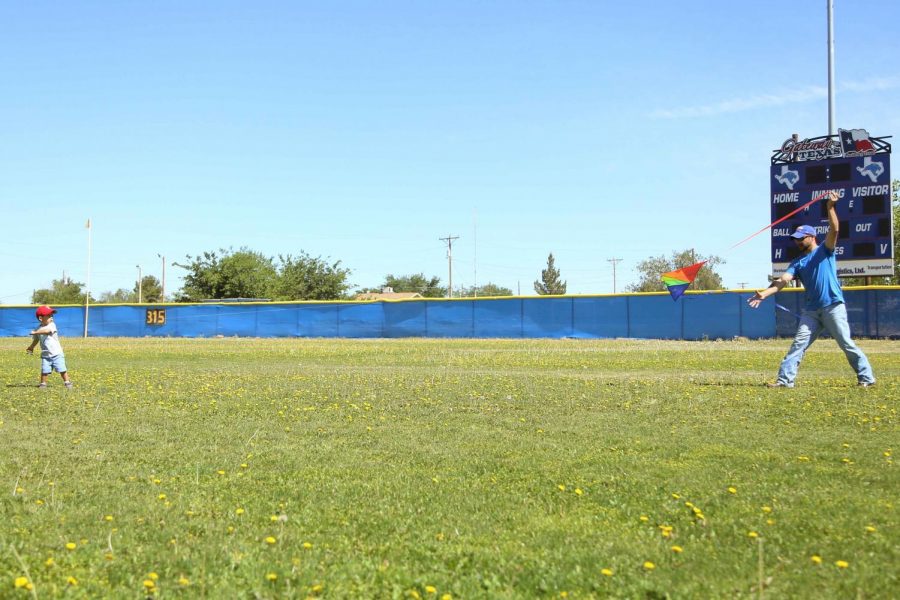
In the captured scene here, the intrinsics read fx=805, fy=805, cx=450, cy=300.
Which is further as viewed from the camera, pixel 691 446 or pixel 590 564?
pixel 691 446

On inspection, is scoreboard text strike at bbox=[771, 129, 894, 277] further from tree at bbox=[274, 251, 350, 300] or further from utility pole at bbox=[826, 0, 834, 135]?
tree at bbox=[274, 251, 350, 300]

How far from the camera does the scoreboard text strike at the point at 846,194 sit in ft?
92.8

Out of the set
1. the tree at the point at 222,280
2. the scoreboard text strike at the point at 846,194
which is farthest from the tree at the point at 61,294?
the scoreboard text strike at the point at 846,194

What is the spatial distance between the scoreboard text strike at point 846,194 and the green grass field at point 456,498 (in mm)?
20566

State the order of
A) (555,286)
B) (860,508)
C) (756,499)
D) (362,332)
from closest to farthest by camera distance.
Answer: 1. (860,508)
2. (756,499)
3. (362,332)
4. (555,286)

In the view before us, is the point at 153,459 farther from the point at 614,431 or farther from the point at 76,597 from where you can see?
the point at 614,431

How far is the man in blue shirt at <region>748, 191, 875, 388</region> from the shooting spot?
11070 millimetres

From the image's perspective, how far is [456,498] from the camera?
513cm

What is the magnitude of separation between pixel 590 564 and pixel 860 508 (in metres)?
1.82

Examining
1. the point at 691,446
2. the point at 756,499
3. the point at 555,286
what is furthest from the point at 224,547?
the point at 555,286

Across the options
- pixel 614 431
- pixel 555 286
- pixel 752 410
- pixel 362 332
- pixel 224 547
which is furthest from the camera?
pixel 555 286

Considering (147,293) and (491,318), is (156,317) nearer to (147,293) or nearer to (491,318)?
(491,318)

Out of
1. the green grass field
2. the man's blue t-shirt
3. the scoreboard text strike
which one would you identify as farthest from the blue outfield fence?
the green grass field

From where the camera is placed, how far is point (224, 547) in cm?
420
